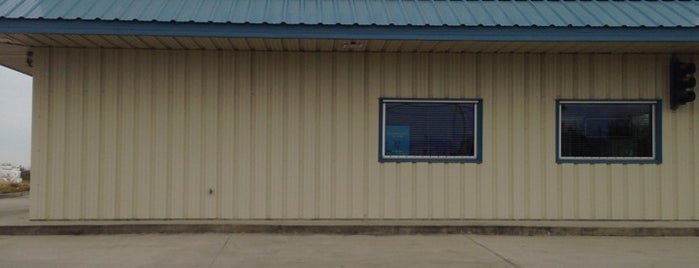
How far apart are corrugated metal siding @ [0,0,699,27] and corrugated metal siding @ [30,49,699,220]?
87 centimetres

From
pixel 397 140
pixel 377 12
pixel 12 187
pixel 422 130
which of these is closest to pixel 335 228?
A: pixel 397 140

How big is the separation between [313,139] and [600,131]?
462 cm

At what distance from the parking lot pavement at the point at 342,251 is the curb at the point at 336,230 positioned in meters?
0.16

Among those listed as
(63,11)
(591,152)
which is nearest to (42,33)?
(63,11)

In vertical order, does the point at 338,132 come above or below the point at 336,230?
above

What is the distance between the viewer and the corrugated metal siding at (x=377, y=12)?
32.9 feet

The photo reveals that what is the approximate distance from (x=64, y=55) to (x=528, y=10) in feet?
23.4

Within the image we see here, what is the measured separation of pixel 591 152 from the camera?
11.6 meters

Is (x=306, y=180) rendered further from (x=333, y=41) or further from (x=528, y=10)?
(x=528, y=10)

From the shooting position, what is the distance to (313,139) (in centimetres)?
1141

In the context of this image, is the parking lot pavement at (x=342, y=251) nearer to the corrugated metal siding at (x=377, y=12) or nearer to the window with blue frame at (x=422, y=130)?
the window with blue frame at (x=422, y=130)

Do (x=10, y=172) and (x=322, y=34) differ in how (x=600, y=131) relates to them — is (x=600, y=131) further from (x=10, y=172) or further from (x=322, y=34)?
(x=10, y=172)

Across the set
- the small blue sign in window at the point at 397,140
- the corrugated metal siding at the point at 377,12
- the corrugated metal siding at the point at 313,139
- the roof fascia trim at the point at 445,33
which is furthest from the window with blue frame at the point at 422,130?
the roof fascia trim at the point at 445,33

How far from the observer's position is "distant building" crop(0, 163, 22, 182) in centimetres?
2746
